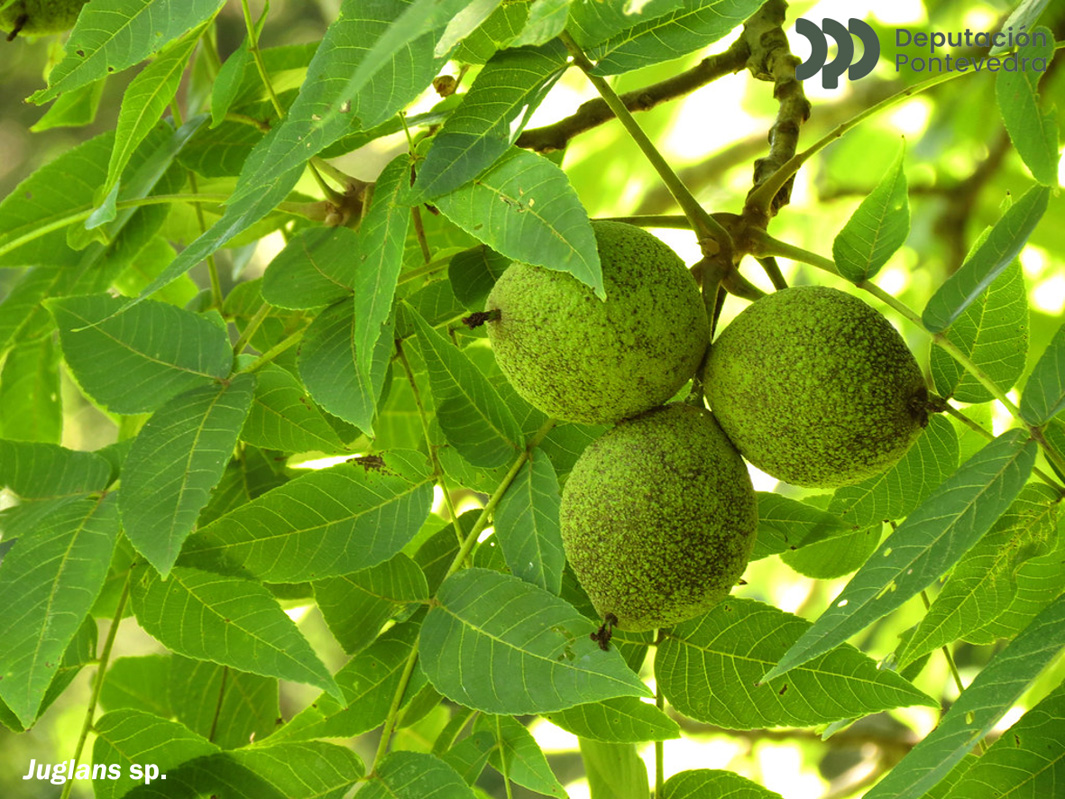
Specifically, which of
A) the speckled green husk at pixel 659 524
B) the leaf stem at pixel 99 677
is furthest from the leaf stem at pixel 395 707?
the leaf stem at pixel 99 677

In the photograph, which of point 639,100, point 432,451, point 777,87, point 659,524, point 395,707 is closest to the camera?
point 659,524

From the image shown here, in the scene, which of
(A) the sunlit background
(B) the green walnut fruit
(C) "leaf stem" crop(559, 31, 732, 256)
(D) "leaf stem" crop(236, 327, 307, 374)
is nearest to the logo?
(C) "leaf stem" crop(559, 31, 732, 256)

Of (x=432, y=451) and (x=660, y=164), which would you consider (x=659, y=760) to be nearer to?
(x=432, y=451)

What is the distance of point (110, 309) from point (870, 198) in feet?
2.95

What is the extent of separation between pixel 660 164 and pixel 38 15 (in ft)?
3.56

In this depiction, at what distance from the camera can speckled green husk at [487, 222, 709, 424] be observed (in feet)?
3.35

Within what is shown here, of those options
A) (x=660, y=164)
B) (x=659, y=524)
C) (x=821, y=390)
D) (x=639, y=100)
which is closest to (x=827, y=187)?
(x=639, y=100)

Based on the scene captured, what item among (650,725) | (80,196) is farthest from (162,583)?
(80,196)

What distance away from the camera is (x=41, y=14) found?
1.62 m

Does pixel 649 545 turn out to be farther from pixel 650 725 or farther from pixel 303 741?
pixel 303 741

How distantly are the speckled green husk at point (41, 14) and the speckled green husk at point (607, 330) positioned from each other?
3.27ft

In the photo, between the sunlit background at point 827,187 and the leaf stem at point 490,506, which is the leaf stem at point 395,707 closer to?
the leaf stem at point 490,506

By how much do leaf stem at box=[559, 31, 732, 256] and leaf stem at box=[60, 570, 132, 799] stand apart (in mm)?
791

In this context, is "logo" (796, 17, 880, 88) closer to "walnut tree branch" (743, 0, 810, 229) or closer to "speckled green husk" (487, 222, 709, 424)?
"walnut tree branch" (743, 0, 810, 229)
